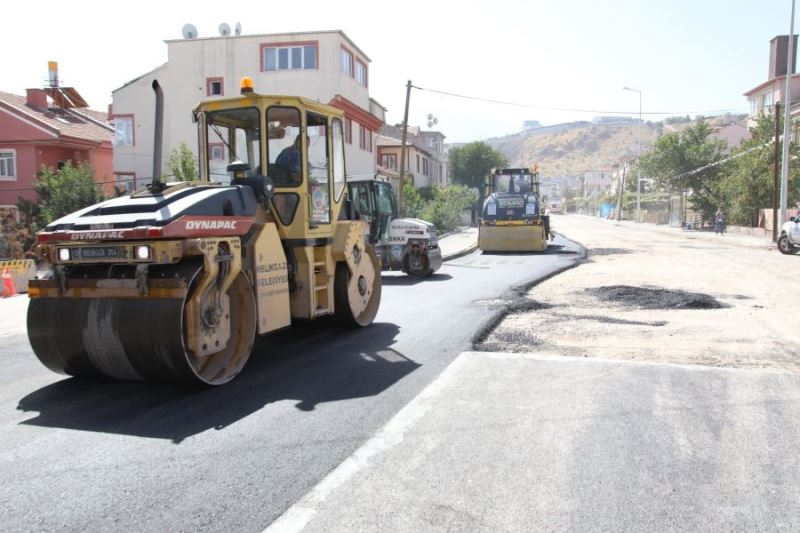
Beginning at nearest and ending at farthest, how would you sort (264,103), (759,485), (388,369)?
(759,485) → (388,369) → (264,103)

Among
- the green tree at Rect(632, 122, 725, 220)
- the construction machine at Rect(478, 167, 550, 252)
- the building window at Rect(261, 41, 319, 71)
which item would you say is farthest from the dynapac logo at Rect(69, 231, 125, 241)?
the green tree at Rect(632, 122, 725, 220)

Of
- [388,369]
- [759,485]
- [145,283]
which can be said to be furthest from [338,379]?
[759,485]

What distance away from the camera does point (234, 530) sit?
336 cm

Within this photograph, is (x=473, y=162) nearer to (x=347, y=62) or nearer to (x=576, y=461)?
(x=347, y=62)

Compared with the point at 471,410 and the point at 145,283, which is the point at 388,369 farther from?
the point at 145,283

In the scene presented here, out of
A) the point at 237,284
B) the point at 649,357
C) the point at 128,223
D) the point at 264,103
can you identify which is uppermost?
the point at 264,103

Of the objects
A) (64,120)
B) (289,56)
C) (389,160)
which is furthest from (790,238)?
(389,160)

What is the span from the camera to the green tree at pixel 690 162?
53.1 m

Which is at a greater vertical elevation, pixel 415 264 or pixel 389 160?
pixel 389 160

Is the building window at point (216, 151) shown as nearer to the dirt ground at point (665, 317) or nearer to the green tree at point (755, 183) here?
the dirt ground at point (665, 317)

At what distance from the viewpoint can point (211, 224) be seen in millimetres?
5758

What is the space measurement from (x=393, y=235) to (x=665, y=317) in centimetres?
805

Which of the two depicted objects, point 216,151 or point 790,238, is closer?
point 216,151

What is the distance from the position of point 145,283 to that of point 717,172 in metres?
55.0
